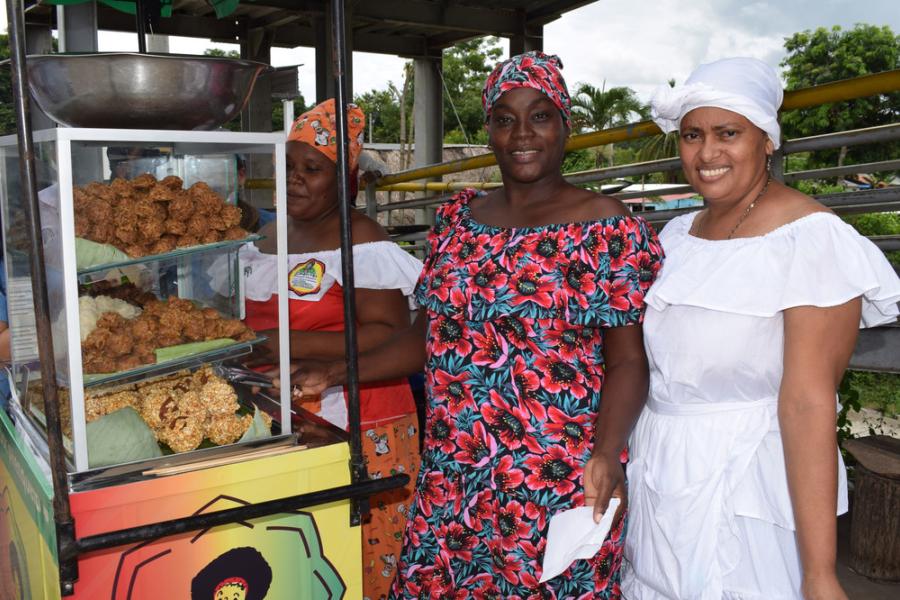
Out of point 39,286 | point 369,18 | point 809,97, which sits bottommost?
point 39,286

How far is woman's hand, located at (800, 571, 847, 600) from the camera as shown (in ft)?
4.92

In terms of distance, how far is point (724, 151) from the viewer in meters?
1.72

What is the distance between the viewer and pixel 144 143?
1.61m

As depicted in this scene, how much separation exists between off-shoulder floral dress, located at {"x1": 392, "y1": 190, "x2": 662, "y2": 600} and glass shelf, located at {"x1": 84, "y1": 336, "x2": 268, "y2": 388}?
0.49 meters

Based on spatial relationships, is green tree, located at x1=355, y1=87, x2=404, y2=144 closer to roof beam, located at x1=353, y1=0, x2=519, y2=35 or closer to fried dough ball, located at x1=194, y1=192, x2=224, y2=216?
roof beam, located at x1=353, y1=0, x2=519, y2=35

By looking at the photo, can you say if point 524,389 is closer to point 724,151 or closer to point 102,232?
point 724,151

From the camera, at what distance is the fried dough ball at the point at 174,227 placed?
168cm

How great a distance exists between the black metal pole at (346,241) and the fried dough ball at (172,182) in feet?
1.26

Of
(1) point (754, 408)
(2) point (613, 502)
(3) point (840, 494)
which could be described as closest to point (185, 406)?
(2) point (613, 502)

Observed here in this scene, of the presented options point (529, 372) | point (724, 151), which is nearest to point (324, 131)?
point (529, 372)

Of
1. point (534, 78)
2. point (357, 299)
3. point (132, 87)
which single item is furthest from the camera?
point (357, 299)

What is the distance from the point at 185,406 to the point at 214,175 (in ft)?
1.68

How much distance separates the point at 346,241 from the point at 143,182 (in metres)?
0.48

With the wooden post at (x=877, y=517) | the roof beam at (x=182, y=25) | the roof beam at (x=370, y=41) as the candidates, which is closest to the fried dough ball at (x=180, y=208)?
the wooden post at (x=877, y=517)
